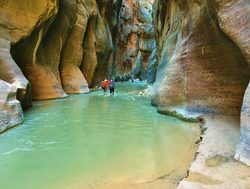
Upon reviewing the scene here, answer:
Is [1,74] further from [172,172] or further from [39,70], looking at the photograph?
[172,172]

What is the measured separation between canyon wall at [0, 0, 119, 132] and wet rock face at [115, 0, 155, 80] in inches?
793

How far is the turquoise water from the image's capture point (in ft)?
10.3

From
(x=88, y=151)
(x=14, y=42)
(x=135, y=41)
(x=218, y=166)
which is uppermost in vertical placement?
(x=135, y=41)

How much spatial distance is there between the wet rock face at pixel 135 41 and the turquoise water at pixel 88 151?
1400 inches

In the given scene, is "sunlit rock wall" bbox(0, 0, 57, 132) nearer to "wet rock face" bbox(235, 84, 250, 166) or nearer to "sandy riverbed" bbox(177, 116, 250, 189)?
"sandy riverbed" bbox(177, 116, 250, 189)

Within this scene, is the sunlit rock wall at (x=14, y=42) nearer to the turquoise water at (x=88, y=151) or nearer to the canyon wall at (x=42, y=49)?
the canyon wall at (x=42, y=49)

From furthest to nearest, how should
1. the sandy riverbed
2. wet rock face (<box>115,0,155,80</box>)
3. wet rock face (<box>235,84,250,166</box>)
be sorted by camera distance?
1. wet rock face (<box>115,0,155,80</box>)
2. wet rock face (<box>235,84,250,166</box>)
3. the sandy riverbed

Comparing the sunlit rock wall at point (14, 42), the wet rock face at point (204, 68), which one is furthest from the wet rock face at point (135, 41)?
the wet rock face at point (204, 68)

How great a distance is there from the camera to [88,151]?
419 cm

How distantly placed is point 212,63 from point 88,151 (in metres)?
3.94

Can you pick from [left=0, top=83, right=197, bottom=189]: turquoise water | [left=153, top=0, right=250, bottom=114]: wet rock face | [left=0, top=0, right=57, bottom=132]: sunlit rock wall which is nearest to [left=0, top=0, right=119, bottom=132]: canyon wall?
[left=0, top=0, right=57, bottom=132]: sunlit rock wall

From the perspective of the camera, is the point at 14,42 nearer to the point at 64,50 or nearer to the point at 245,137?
the point at 64,50

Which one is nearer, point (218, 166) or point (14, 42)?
point (218, 166)

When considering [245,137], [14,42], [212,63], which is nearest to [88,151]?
[245,137]
